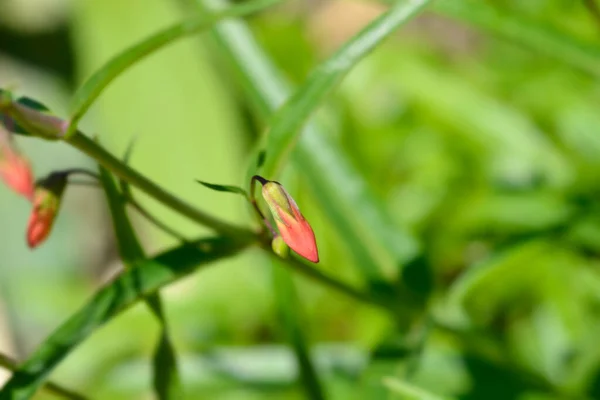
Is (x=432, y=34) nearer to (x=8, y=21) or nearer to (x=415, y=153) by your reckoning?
(x=415, y=153)

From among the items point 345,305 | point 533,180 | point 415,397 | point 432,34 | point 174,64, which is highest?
point 432,34

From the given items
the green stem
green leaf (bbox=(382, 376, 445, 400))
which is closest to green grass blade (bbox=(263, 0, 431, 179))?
the green stem

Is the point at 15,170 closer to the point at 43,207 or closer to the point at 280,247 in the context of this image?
the point at 43,207

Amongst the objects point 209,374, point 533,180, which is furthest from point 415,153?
point 209,374

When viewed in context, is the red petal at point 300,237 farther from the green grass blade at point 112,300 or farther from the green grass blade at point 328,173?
the green grass blade at point 328,173

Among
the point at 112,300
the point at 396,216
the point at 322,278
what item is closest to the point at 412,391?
the point at 322,278

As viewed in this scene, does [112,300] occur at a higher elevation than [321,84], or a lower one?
lower
